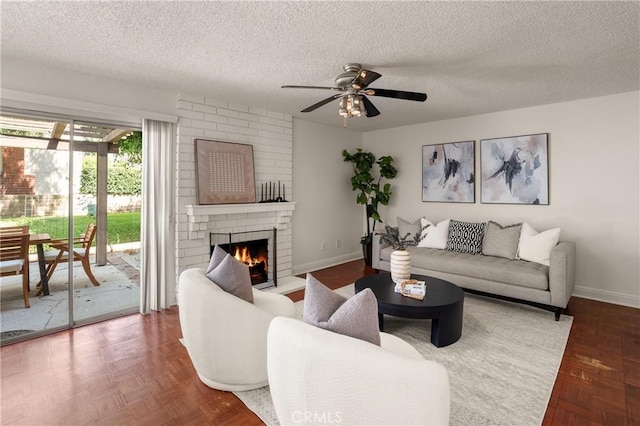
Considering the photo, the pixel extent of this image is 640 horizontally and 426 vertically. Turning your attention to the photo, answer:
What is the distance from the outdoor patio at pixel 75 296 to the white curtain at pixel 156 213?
0.22m

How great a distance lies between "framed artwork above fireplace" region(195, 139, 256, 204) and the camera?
12.9 ft

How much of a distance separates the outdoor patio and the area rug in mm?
1997

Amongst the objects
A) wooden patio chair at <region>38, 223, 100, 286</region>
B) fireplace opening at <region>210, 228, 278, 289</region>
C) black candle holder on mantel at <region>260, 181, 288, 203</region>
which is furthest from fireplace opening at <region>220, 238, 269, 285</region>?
wooden patio chair at <region>38, 223, 100, 286</region>

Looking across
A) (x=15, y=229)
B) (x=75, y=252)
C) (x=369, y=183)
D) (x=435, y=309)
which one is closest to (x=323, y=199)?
(x=369, y=183)

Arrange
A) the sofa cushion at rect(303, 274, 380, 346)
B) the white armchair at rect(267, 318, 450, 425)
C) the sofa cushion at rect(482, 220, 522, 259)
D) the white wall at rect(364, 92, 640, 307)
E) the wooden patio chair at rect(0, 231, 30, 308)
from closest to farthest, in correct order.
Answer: the white armchair at rect(267, 318, 450, 425)
the sofa cushion at rect(303, 274, 380, 346)
the wooden patio chair at rect(0, 231, 30, 308)
the white wall at rect(364, 92, 640, 307)
the sofa cushion at rect(482, 220, 522, 259)

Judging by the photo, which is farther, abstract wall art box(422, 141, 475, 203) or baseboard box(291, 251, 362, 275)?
baseboard box(291, 251, 362, 275)

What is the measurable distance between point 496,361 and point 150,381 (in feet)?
8.46

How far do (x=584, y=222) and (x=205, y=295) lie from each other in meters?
4.51

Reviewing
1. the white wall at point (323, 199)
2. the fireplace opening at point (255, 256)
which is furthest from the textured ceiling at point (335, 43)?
the fireplace opening at point (255, 256)

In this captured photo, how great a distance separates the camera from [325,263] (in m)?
5.70

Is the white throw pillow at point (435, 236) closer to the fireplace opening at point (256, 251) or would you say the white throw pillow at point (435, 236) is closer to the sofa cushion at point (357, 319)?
the fireplace opening at point (256, 251)

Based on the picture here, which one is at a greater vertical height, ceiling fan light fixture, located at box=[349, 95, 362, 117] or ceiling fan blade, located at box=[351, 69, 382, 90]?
ceiling fan blade, located at box=[351, 69, 382, 90]

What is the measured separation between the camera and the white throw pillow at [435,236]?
15.2ft

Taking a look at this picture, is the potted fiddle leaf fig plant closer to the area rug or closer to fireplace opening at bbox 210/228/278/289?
fireplace opening at bbox 210/228/278/289
